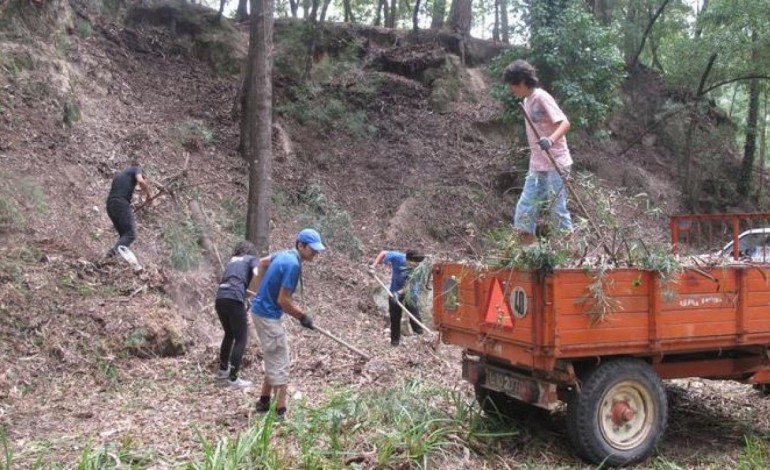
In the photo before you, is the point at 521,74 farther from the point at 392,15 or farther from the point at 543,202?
the point at 392,15

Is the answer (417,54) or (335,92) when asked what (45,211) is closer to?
(335,92)

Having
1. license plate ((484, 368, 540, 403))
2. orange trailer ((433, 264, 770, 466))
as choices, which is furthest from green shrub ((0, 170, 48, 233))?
license plate ((484, 368, 540, 403))

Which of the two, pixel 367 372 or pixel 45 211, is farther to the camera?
pixel 45 211

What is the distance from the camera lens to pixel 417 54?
62.5 ft

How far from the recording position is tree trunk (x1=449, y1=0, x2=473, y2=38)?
2078 cm

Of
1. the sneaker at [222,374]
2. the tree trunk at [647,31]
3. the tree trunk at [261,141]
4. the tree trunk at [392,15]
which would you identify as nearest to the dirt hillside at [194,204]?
the sneaker at [222,374]

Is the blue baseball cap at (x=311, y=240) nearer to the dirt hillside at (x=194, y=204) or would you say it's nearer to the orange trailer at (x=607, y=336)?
the orange trailer at (x=607, y=336)

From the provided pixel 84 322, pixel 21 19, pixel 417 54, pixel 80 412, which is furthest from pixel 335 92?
pixel 80 412

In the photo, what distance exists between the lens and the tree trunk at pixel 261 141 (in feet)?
34.5

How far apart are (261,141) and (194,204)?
6.89 ft

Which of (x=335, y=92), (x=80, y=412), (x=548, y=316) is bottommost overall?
(x=80, y=412)

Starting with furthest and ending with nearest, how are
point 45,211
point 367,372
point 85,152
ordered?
point 85,152 → point 45,211 → point 367,372

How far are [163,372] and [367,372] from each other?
2198 mm

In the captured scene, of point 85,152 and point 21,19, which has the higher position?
point 21,19
